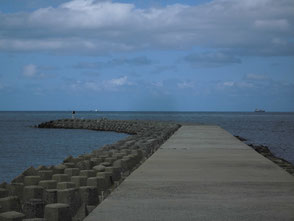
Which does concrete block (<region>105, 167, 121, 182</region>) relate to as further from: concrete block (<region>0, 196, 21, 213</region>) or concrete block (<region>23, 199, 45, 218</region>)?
concrete block (<region>23, 199, 45, 218</region>)

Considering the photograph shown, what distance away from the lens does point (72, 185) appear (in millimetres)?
6258

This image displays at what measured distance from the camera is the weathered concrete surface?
4.73 metres

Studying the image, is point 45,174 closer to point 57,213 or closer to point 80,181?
point 80,181

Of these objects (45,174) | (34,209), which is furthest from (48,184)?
(34,209)

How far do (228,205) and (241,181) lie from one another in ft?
5.27

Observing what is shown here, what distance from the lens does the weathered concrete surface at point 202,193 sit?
4.73 meters

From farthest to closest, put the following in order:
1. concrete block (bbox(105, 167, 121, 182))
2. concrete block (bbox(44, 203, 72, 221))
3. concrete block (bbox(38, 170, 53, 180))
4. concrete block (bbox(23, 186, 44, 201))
A: 1. concrete block (bbox(38, 170, 53, 180))
2. concrete block (bbox(105, 167, 121, 182))
3. concrete block (bbox(23, 186, 44, 201))
4. concrete block (bbox(44, 203, 72, 221))

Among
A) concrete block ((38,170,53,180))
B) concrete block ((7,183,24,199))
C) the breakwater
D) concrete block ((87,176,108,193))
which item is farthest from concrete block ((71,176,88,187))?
concrete block ((38,170,53,180))

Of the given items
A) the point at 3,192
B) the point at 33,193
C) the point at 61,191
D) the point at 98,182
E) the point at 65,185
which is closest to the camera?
the point at 61,191

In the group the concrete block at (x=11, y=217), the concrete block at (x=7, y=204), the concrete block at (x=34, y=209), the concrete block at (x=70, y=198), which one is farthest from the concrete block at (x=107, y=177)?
the concrete block at (x=11, y=217)

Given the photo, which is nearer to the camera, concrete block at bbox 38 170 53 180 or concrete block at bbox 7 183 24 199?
concrete block at bbox 7 183 24 199

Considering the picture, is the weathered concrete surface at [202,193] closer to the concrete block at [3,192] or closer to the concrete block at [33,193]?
the concrete block at [33,193]

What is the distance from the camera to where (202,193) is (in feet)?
18.9

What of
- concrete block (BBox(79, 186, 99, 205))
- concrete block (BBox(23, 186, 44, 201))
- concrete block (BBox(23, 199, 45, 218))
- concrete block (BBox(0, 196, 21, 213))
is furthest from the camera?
concrete block (BBox(23, 186, 44, 201))
